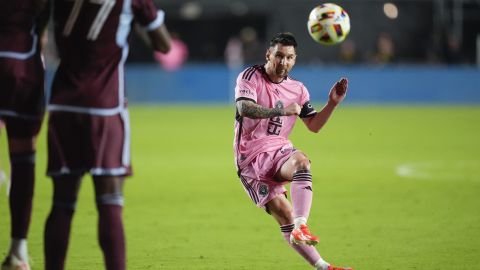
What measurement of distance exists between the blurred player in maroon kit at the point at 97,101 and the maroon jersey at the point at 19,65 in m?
0.65

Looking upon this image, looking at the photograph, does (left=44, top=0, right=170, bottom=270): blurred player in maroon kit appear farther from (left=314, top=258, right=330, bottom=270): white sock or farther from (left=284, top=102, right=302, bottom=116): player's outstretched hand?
(left=314, top=258, right=330, bottom=270): white sock

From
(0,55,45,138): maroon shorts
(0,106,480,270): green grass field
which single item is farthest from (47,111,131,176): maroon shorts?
(0,106,480,270): green grass field

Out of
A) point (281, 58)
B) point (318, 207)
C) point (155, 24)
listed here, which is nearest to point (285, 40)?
point (281, 58)

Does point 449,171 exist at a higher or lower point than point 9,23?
lower

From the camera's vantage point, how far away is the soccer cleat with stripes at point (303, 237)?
6.36 meters

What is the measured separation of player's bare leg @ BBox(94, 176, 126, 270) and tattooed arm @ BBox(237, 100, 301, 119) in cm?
185

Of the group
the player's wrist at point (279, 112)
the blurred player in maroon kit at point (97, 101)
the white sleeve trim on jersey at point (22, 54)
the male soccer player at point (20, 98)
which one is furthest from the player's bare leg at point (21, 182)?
the player's wrist at point (279, 112)

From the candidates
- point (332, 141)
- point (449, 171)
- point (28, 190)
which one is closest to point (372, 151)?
point (332, 141)

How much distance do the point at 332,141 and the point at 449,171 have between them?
5.11 meters

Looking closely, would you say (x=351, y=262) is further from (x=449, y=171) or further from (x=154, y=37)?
(x=449, y=171)

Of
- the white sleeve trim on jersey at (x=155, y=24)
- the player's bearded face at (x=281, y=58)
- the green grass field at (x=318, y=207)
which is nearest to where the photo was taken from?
the white sleeve trim on jersey at (x=155, y=24)

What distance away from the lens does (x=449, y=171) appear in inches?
541

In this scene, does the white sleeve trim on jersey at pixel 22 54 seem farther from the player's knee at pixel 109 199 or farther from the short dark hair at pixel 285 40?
the short dark hair at pixel 285 40

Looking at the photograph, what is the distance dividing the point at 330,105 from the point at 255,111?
0.68m
